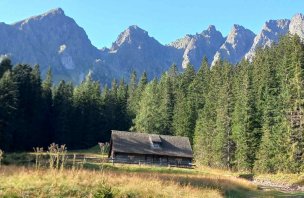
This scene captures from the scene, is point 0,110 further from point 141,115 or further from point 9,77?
point 141,115

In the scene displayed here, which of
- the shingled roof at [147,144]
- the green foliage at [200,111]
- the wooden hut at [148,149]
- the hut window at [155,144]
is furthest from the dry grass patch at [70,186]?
the hut window at [155,144]

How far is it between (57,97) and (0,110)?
2589cm

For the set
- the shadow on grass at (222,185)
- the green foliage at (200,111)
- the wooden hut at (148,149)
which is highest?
the green foliage at (200,111)

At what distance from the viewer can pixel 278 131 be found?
59.0 meters

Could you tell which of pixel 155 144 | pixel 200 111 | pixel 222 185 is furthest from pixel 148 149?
pixel 222 185

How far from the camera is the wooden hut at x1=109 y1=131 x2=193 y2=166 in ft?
212

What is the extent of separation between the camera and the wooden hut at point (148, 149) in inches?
2544

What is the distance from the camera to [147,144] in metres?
→ 66.9

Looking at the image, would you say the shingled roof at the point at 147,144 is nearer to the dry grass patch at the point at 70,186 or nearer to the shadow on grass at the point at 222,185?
the shadow on grass at the point at 222,185

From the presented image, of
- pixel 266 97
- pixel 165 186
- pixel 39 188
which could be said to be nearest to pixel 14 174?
pixel 39 188

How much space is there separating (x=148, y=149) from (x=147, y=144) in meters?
1.20

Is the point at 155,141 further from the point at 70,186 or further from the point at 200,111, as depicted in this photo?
the point at 70,186

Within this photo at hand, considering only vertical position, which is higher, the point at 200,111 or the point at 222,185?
the point at 200,111

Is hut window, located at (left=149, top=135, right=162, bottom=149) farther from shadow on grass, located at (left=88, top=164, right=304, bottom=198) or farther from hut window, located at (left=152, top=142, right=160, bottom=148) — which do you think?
shadow on grass, located at (left=88, top=164, right=304, bottom=198)
